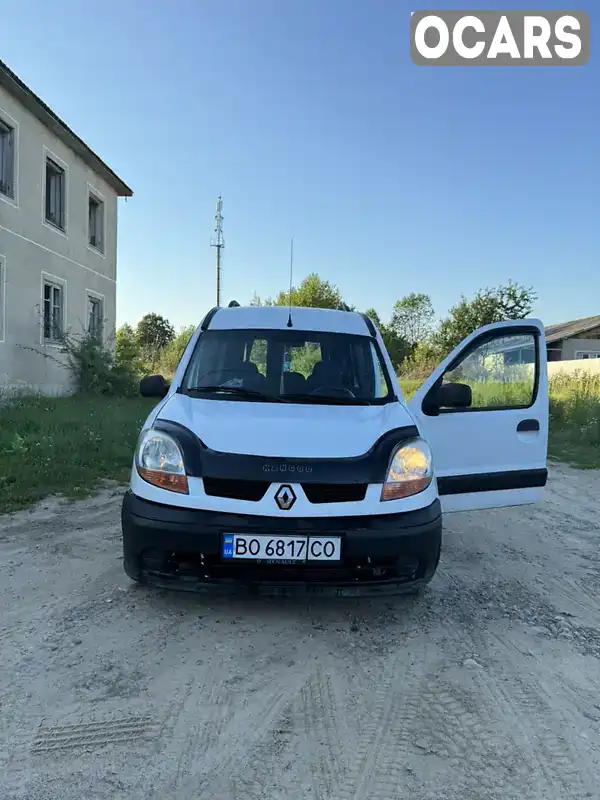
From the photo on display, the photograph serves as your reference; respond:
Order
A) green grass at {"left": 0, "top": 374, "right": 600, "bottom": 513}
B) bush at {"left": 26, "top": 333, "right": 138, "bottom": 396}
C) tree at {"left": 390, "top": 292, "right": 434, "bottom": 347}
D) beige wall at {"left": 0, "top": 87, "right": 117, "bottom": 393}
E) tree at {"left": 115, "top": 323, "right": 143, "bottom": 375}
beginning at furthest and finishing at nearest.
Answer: tree at {"left": 390, "top": 292, "right": 434, "bottom": 347} → tree at {"left": 115, "top": 323, "right": 143, "bottom": 375} → bush at {"left": 26, "top": 333, "right": 138, "bottom": 396} → beige wall at {"left": 0, "top": 87, "right": 117, "bottom": 393} → green grass at {"left": 0, "top": 374, "right": 600, "bottom": 513}

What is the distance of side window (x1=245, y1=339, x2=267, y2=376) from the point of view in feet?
13.7

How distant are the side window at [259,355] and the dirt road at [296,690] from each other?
5.13ft

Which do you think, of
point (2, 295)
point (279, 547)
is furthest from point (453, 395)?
point (2, 295)

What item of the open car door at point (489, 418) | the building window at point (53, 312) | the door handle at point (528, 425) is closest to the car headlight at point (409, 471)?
the open car door at point (489, 418)

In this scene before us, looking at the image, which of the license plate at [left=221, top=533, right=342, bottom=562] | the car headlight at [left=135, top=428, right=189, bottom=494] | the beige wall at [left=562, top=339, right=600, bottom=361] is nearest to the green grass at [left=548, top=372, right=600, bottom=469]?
the license plate at [left=221, top=533, right=342, bottom=562]

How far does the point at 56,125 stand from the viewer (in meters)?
14.2

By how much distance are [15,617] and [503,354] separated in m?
3.57

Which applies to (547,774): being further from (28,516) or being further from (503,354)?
(28,516)

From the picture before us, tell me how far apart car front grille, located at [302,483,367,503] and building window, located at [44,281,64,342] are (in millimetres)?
13343

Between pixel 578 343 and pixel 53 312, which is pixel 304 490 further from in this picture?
pixel 578 343

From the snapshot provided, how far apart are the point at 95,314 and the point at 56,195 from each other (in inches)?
148

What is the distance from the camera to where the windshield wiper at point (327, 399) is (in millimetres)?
3670

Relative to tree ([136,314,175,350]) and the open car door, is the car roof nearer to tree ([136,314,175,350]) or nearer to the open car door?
the open car door

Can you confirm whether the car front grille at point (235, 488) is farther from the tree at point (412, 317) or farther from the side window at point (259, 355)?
the tree at point (412, 317)
